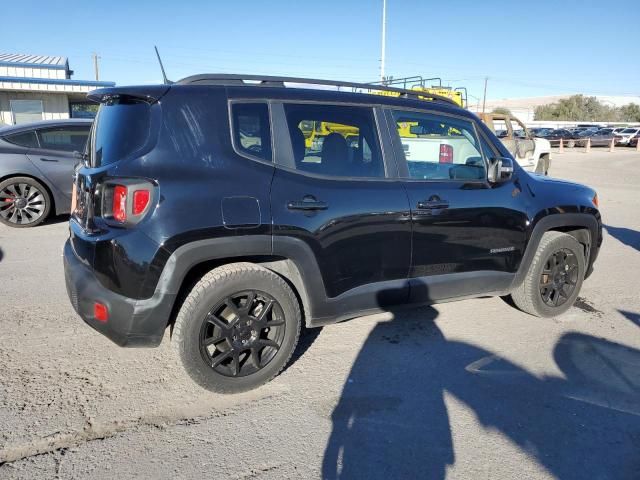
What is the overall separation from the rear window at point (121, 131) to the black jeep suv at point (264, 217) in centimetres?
1

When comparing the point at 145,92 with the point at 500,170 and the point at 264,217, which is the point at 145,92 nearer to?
the point at 264,217

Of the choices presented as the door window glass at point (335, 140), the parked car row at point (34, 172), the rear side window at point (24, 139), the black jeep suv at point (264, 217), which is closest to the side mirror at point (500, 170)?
the black jeep suv at point (264, 217)

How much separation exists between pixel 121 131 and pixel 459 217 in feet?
7.89

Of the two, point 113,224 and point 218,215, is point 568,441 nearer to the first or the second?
point 218,215

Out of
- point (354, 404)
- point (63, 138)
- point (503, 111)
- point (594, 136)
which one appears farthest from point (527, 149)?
point (503, 111)

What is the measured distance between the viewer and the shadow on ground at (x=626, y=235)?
299 inches

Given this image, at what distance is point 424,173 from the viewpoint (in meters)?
3.67

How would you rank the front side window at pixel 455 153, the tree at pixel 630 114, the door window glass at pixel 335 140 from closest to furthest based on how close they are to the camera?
the door window glass at pixel 335 140 → the front side window at pixel 455 153 → the tree at pixel 630 114

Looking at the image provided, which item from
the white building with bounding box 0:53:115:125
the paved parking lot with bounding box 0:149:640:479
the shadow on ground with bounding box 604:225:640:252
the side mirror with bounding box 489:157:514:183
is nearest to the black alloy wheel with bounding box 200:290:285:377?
the paved parking lot with bounding box 0:149:640:479

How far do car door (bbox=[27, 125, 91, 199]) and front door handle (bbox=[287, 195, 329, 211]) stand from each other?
222 inches

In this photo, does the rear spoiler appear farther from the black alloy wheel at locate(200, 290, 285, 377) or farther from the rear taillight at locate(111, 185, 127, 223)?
the black alloy wheel at locate(200, 290, 285, 377)

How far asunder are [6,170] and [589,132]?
4982 centimetres

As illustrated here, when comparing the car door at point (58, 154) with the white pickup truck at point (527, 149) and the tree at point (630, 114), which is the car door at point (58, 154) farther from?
the tree at point (630, 114)

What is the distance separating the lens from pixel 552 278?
434 centimetres
